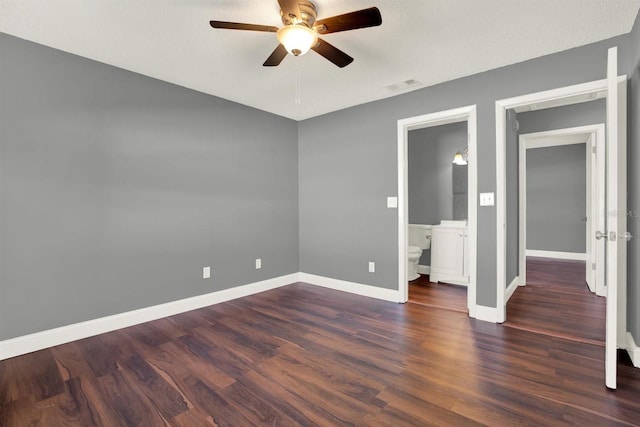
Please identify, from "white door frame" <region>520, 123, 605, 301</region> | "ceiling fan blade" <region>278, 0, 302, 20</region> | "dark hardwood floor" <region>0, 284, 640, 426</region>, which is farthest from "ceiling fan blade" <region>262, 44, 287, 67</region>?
"white door frame" <region>520, 123, 605, 301</region>

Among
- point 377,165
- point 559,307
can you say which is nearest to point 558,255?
point 559,307

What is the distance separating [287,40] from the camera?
1890 millimetres

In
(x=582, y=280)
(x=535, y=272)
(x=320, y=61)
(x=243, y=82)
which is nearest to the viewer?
(x=320, y=61)

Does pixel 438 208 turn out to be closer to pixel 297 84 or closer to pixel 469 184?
pixel 469 184

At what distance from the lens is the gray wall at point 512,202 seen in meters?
3.69

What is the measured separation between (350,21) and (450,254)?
3657mm

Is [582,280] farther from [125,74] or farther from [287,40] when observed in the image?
[125,74]

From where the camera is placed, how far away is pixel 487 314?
304 centimetres

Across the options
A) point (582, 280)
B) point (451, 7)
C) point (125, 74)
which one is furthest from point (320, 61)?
point (582, 280)

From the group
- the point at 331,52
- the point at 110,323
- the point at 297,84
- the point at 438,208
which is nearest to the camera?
the point at 331,52

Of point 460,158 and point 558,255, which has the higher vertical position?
point 460,158

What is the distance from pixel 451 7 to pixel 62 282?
371 cm

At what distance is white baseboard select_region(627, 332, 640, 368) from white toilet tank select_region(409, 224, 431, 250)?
9.01 ft

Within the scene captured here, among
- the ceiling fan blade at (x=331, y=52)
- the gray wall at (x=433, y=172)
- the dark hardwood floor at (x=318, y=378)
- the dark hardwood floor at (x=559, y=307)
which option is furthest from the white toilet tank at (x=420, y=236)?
the ceiling fan blade at (x=331, y=52)
